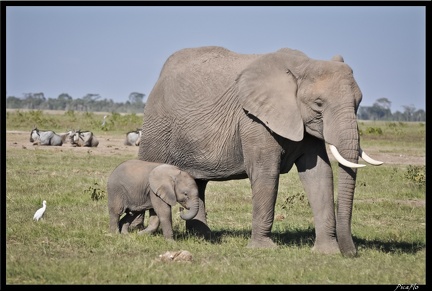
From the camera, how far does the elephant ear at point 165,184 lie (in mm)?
11555

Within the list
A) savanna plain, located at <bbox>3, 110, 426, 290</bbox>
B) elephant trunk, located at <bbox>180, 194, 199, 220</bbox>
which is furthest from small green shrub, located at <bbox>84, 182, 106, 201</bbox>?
elephant trunk, located at <bbox>180, 194, 199, 220</bbox>

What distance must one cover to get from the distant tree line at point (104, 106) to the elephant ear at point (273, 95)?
123 m

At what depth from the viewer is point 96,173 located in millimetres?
20750

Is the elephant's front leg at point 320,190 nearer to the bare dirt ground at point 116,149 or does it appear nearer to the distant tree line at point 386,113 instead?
the bare dirt ground at point 116,149

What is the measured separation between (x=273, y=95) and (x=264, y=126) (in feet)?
1.33

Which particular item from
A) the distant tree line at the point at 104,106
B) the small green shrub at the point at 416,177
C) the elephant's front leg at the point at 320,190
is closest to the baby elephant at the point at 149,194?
the elephant's front leg at the point at 320,190

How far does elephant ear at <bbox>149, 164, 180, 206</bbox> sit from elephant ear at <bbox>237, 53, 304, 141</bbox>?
1.37 meters

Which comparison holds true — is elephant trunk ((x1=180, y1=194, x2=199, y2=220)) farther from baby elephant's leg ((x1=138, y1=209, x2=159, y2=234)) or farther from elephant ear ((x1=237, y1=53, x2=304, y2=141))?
elephant ear ((x1=237, y1=53, x2=304, y2=141))

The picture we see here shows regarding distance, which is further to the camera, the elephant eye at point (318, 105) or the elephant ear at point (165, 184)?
the elephant ear at point (165, 184)

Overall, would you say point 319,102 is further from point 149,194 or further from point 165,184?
point 149,194

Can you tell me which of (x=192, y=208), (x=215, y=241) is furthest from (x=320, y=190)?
(x=192, y=208)

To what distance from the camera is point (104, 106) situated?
477 feet
